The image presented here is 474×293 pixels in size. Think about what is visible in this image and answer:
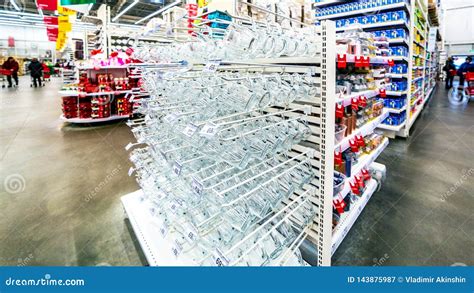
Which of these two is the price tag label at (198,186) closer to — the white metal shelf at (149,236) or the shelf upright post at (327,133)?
the white metal shelf at (149,236)

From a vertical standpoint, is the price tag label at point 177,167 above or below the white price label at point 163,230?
above

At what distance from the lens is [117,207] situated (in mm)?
2504

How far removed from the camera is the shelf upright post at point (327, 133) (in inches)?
52.8

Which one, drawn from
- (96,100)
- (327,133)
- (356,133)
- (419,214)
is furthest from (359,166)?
(96,100)

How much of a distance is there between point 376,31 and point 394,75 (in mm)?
813

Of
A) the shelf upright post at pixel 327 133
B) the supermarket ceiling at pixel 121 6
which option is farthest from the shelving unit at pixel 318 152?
the supermarket ceiling at pixel 121 6

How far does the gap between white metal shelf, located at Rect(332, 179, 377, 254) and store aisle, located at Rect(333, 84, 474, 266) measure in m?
0.08

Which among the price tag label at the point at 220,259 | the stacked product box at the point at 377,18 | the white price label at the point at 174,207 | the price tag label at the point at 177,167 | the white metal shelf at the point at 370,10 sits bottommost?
the price tag label at the point at 220,259

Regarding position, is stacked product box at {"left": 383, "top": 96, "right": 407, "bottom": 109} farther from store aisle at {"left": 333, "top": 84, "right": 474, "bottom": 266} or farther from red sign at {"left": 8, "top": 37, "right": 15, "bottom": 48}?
red sign at {"left": 8, "top": 37, "right": 15, "bottom": 48}

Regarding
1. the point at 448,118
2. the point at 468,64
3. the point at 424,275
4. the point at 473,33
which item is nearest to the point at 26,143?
the point at 424,275

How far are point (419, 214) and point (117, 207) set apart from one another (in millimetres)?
2702

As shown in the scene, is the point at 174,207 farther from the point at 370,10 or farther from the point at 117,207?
the point at 370,10

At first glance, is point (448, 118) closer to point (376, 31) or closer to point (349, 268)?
point (376, 31)

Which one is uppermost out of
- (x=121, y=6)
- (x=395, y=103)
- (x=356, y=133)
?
(x=121, y=6)
